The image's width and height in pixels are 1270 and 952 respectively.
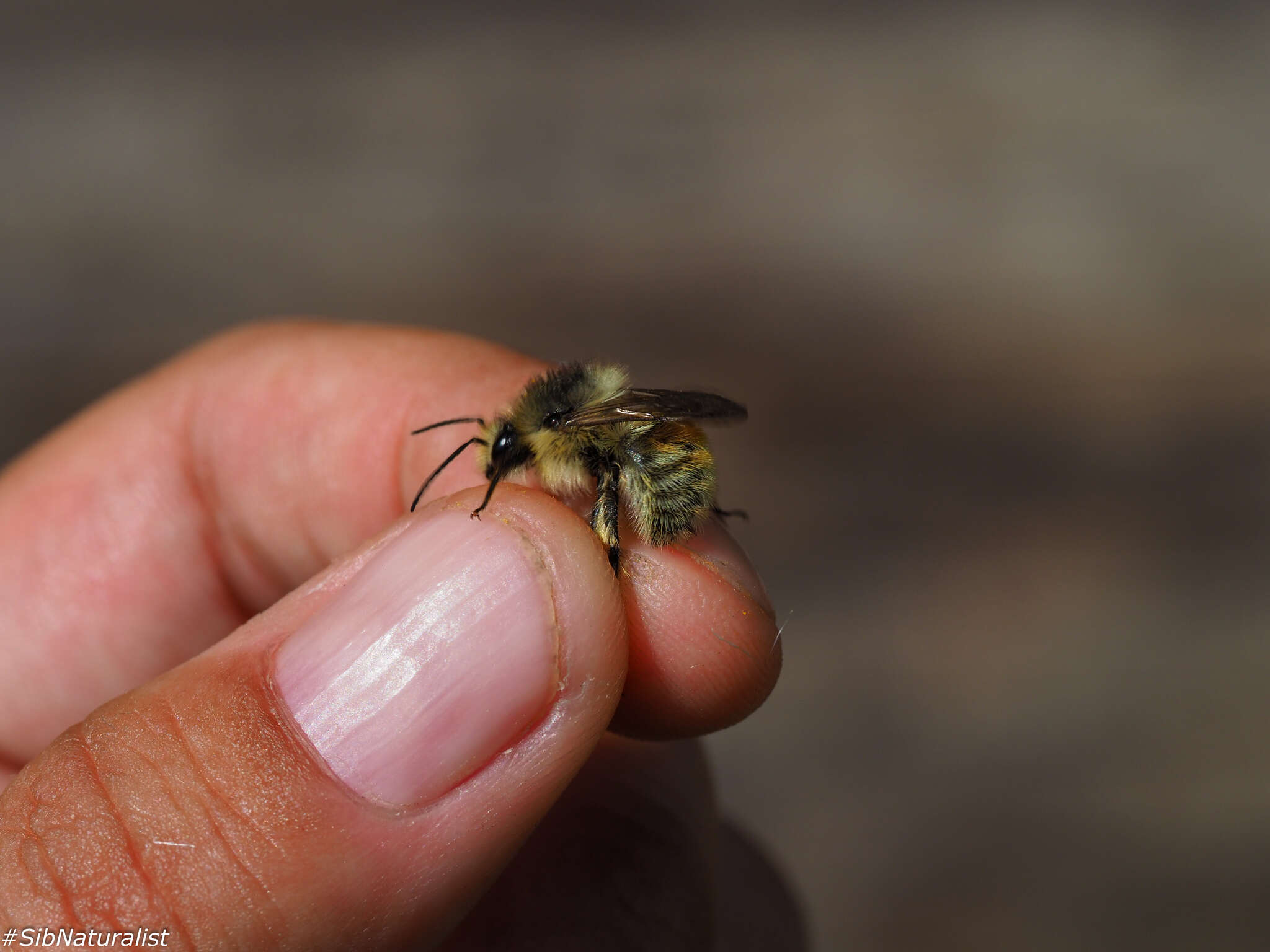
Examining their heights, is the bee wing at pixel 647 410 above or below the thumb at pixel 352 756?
above

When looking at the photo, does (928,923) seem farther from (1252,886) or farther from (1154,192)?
(1154,192)

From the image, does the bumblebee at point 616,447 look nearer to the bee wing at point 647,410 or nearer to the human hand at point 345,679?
the bee wing at point 647,410

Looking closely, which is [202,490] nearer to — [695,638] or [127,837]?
[127,837]

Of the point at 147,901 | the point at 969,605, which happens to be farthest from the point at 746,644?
the point at 969,605

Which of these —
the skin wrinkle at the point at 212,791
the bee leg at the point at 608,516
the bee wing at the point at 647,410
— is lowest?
the skin wrinkle at the point at 212,791

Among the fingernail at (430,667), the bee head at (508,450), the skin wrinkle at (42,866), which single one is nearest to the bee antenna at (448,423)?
the bee head at (508,450)

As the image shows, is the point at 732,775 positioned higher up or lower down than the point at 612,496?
lower down

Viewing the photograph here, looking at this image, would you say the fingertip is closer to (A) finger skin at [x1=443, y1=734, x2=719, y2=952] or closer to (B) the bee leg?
(B) the bee leg

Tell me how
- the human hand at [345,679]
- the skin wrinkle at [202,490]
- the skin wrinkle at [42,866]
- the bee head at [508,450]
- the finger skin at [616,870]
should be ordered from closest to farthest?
the skin wrinkle at [42,866]
the human hand at [345,679]
the bee head at [508,450]
the finger skin at [616,870]
the skin wrinkle at [202,490]
